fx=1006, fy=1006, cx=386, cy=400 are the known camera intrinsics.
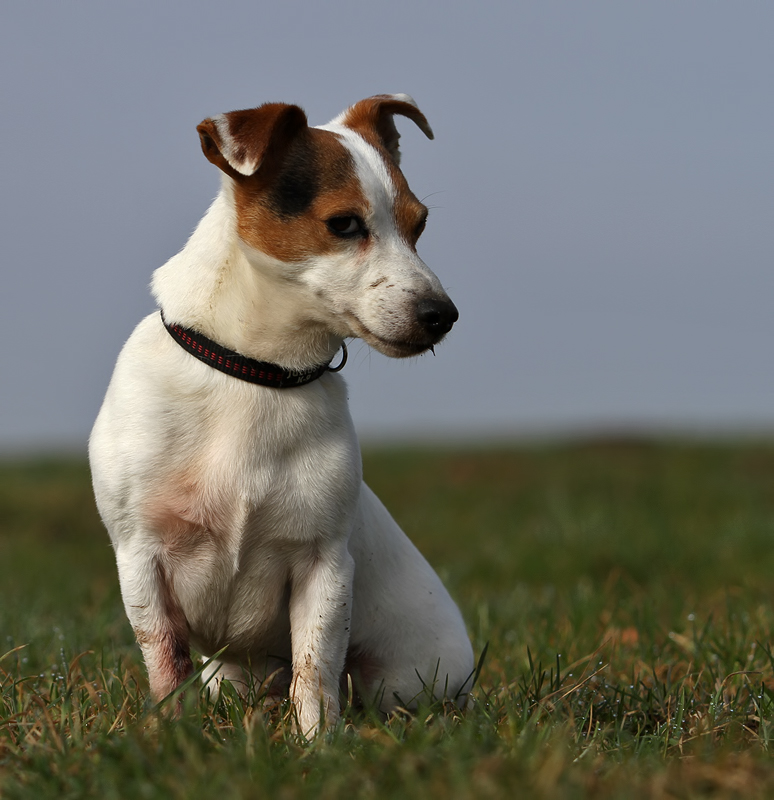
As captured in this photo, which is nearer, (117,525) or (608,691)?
(117,525)

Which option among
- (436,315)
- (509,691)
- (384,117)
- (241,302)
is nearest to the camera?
(436,315)

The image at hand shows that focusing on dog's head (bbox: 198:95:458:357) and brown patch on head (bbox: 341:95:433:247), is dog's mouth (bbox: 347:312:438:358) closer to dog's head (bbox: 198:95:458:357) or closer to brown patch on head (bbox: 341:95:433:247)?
dog's head (bbox: 198:95:458:357)

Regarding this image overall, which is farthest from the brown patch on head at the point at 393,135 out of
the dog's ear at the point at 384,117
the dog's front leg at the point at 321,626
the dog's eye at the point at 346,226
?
the dog's front leg at the point at 321,626

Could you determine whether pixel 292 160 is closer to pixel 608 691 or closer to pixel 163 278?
pixel 163 278

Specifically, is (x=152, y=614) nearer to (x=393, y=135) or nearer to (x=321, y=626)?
(x=321, y=626)

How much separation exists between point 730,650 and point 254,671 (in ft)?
7.15

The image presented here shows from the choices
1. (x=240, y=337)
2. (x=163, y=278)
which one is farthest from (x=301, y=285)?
(x=163, y=278)

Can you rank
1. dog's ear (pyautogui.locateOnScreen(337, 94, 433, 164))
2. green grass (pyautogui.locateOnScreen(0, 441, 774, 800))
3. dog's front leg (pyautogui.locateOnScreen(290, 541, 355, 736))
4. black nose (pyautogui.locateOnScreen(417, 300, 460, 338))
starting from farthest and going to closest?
dog's ear (pyautogui.locateOnScreen(337, 94, 433, 164)) < dog's front leg (pyautogui.locateOnScreen(290, 541, 355, 736)) < black nose (pyautogui.locateOnScreen(417, 300, 460, 338)) < green grass (pyautogui.locateOnScreen(0, 441, 774, 800))

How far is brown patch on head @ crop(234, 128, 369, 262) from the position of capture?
10.8 feet

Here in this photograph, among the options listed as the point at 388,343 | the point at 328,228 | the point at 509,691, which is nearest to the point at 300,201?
the point at 328,228

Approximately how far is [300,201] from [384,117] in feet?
2.85

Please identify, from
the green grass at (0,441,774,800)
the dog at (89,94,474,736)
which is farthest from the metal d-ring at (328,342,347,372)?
the green grass at (0,441,774,800)

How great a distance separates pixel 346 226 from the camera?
3318mm

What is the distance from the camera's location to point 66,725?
125 inches
